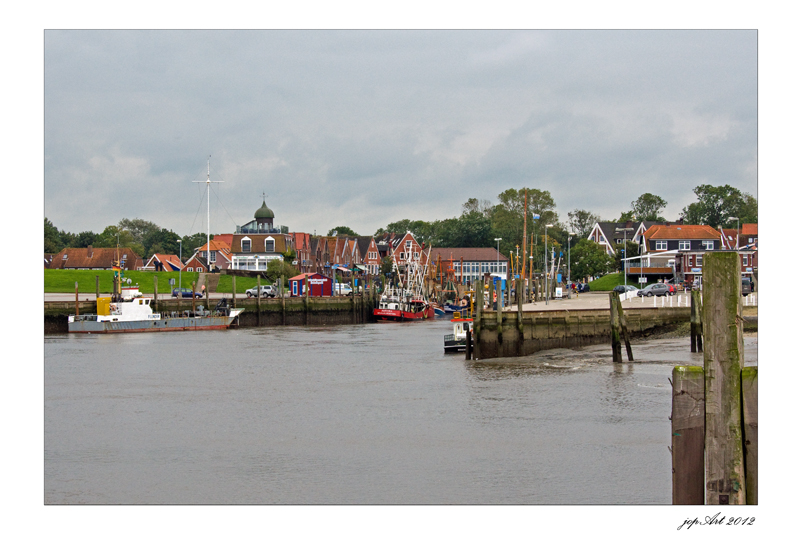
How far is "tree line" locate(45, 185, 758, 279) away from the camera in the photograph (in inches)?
4660

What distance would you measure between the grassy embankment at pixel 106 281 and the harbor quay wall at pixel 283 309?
53.3ft

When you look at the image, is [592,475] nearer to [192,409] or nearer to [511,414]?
[511,414]

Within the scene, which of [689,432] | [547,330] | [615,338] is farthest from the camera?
[547,330]

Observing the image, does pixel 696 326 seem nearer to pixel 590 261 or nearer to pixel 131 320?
pixel 131 320

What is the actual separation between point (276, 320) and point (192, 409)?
47.9 m

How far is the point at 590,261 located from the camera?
112312 millimetres

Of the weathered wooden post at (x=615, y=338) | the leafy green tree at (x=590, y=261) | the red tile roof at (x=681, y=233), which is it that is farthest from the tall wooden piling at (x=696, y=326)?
the leafy green tree at (x=590, y=261)

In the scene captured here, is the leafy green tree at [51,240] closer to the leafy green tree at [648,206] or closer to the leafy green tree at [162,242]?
the leafy green tree at [162,242]

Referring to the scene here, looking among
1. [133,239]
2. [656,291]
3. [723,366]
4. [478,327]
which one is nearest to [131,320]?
[478,327]

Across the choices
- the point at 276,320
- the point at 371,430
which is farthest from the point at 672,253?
the point at 371,430

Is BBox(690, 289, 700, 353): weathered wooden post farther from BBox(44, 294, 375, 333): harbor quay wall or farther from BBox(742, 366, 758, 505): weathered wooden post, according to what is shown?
BBox(44, 294, 375, 333): harbor quay wall

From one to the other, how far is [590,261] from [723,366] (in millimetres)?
106919

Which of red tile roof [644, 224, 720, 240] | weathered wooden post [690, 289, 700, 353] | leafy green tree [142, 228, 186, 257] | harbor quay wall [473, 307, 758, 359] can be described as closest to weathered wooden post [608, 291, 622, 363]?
weathered wooden post [690, 289, 700, 353]

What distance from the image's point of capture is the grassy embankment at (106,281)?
90.0m
